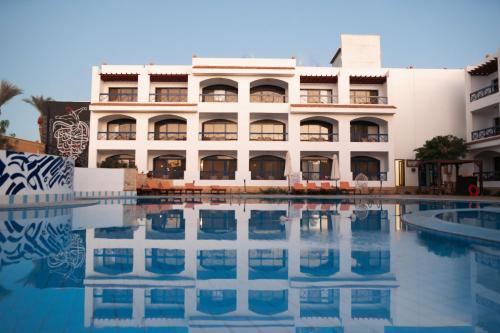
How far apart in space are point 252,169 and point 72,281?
80.7ft

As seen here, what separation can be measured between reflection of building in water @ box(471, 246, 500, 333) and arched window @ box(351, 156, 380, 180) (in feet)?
77.7

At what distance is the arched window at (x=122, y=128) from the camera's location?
94.4 feet

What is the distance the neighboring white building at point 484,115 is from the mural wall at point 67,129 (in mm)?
32334

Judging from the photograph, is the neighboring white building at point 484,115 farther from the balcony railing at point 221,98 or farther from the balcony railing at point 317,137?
the balcony railing at point 221,98

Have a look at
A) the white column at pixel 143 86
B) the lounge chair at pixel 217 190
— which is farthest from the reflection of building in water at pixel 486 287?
the white column at pixel 143 86

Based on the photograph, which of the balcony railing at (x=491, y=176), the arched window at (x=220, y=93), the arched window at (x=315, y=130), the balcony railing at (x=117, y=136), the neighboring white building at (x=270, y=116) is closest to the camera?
the balcony railing at (x=491, y=176)

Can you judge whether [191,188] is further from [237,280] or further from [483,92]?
[483,92]

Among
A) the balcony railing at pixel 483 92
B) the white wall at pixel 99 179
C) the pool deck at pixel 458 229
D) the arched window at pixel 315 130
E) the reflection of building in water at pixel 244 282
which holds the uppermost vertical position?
the balcony railing at pixel 483 92

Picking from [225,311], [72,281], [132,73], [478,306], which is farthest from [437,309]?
[132,73]

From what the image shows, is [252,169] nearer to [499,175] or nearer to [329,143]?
[329,143]

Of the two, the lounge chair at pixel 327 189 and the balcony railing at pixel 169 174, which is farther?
the balcony railing at pixel 169 174

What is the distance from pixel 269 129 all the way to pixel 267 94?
3.14 m

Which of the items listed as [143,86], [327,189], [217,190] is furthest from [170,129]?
[327,189]

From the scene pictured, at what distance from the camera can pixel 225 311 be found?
326cm
